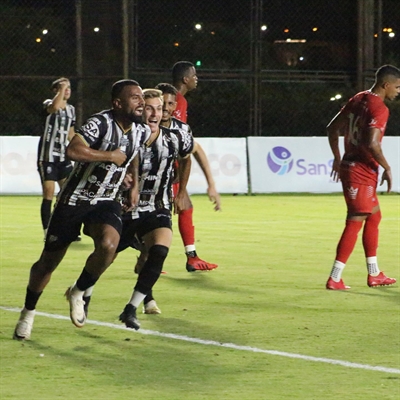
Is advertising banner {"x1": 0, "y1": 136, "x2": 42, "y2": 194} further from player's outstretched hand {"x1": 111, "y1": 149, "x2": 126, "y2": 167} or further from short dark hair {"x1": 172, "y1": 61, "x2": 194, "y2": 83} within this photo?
player's outstretched hand {"x1": 111, "y1": 149, "x2": 126, "y2": 167}

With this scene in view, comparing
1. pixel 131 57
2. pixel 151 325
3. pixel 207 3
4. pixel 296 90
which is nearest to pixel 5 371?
pixel 151 325

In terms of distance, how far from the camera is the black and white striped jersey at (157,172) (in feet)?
25.8

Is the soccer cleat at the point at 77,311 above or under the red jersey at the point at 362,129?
under

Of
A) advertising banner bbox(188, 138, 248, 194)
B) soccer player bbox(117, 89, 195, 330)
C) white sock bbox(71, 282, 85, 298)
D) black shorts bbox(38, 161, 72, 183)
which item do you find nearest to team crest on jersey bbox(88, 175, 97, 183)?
soccer player bbox(117, 89, 195, 330)

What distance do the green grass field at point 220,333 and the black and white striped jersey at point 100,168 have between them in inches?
39.7

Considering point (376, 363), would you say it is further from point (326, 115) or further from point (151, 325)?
point (326, 115)

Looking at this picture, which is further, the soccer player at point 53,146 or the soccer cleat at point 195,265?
the soccer player at point 53,146

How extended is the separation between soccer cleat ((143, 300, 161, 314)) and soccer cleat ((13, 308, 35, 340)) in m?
1.28

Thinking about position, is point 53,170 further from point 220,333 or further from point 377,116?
point 220,333

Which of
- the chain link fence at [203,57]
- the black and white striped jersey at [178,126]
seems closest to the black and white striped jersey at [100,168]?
the black and white striped jersey at [178,126]

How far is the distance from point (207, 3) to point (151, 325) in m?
23.6

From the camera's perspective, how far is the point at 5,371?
20.7 feet

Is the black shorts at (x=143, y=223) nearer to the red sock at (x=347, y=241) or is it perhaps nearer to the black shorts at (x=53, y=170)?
the red sock at (x=347, y=241)

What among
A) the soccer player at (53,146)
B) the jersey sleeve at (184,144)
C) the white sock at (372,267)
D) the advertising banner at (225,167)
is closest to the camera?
the jersey sleeve at (184,144)
